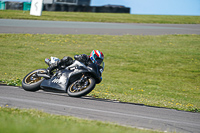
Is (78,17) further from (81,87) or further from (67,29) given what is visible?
(81,87)

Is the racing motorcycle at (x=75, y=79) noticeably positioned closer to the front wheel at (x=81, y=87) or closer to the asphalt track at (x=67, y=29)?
the front wheel at (x=81, y=87)

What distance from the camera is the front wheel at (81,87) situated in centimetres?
816

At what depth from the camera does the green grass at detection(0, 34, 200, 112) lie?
39.9 ft

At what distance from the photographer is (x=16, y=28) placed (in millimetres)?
23969

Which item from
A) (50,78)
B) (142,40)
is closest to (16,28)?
(142,40)

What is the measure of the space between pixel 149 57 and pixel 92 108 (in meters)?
12.4

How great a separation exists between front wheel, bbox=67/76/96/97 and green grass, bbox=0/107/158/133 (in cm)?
188

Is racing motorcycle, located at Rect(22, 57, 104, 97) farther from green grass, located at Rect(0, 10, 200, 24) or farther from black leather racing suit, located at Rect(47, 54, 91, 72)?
green grass, located at Rect(0, 10, 200, 24)

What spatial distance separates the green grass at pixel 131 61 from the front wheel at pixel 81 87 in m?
1.29

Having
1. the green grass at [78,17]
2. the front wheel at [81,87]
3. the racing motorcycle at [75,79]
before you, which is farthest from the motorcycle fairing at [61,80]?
the green grass at [78,17]

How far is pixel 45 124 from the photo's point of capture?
505cm

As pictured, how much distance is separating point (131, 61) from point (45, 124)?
1378 centimetres

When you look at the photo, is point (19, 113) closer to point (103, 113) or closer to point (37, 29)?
point (103, 113)

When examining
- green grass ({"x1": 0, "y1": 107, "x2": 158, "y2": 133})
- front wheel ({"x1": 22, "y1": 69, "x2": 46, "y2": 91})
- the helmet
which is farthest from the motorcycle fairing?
green grass ({"x1": 0, "y1": 107, "x2": 158, "y2": 133})
